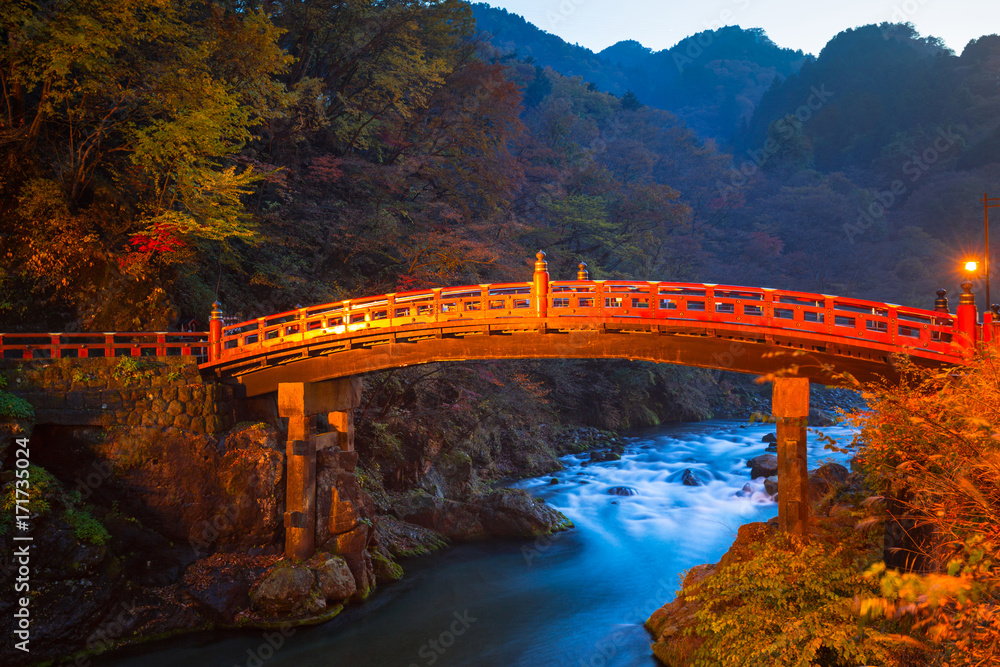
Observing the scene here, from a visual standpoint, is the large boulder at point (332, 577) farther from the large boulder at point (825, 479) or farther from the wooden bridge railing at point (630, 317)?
the large boulder at point (825, 479)

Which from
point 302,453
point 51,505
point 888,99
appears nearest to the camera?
point 51,505

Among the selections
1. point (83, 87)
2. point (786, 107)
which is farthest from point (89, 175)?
point (786, 107)

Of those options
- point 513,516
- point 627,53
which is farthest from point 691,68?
point 513,516

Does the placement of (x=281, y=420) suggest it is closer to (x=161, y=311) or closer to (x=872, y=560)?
(x=161, y=311)

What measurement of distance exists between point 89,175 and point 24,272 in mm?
3262

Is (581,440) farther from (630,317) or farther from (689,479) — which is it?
(630,317)

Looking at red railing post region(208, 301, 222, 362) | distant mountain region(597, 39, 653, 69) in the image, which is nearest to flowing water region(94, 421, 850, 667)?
red railing post region(208, 301, 222, 362)

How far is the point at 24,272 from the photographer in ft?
56.9

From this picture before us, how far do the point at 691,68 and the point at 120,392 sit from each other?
9430 centimetres

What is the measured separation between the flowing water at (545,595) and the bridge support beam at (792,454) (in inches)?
159

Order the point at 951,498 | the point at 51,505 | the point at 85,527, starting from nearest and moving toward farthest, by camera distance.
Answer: the point at 951,498 < the point at 51,505 < the point at 85,527

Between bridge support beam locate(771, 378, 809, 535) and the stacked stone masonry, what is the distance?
12.8 m

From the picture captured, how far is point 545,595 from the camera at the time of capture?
16688 millimetres

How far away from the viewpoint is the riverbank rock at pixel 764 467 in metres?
25.4
